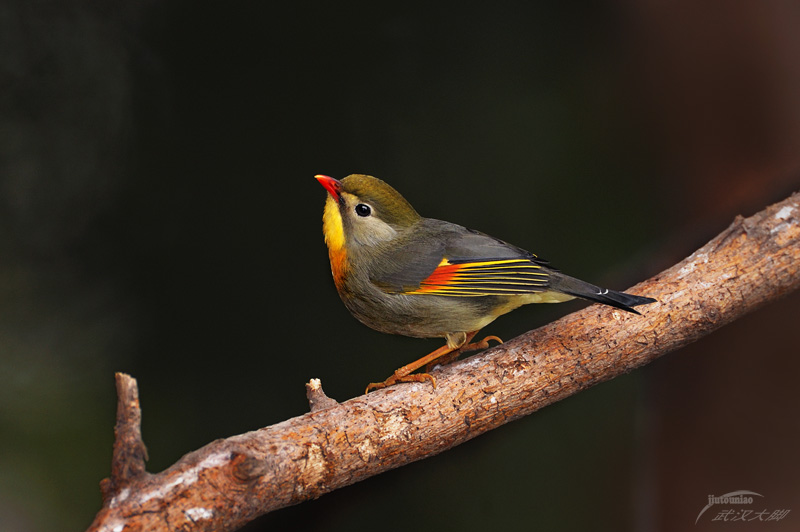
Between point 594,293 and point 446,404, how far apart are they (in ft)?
2.08

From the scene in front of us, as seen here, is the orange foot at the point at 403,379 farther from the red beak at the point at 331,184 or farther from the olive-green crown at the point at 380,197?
the red beak at the point at 331,184

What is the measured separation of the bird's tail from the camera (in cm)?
210

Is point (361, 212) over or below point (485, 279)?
over

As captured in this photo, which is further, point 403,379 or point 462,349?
point 462,349

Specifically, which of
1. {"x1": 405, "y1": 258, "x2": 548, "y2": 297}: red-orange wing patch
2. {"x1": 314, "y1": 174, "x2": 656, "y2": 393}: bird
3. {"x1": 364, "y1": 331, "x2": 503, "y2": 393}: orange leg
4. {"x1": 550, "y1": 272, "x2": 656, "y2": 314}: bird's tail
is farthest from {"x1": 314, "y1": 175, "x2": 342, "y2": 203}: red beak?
{"x1": 550, "y1": 272, "x2": 656, "y2": 314}: bird's tail

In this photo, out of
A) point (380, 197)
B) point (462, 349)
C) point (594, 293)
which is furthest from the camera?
point (462, 349)

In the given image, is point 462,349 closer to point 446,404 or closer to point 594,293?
point 446,404

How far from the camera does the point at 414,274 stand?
224 cm

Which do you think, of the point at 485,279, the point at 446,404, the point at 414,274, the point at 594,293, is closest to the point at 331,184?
the point at 414,274

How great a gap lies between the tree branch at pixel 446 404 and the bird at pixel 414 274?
16 cm

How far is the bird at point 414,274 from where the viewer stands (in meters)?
2.21

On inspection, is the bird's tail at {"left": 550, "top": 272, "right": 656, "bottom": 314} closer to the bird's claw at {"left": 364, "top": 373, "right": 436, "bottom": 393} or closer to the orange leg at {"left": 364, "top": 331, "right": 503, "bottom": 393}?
the orange leg at {"left": 364, "top": 331, "right": 503, "bottom": 393}

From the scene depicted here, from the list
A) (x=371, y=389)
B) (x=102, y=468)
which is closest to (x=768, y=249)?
(x=371, y=389)

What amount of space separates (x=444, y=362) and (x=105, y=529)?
1262 millimetres
